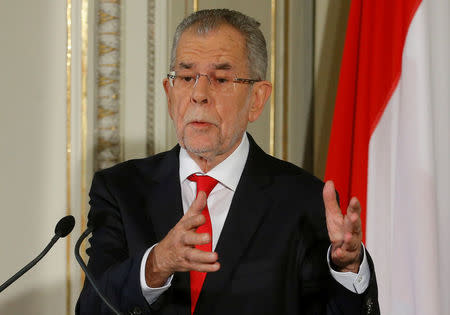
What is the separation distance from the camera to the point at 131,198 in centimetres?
172

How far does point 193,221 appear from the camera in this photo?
1.25 m

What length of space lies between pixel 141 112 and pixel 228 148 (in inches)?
36.6

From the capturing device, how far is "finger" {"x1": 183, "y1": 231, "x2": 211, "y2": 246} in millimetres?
1218

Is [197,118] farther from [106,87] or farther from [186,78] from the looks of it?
[106,87]

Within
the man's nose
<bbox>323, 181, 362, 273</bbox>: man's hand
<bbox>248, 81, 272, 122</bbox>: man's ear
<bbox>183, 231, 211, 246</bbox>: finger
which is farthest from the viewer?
<bbox>248, 81, 272, 122</bbox>: man's ear

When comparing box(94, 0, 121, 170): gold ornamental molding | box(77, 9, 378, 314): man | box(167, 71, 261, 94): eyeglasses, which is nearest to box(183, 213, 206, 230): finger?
box(77, 9, 378, 314): man

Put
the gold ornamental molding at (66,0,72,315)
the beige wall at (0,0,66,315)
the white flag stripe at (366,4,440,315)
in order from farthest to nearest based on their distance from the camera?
the gold ornamental molding at (66,0,72,315) < the beige wall at (0,0,66,315) < the white flag stripe at (366,4,440,315)

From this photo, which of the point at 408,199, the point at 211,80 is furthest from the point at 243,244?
the point at 408,199

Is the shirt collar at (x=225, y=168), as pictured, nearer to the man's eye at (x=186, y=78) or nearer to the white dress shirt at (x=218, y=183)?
the white dress shirt at (x=218, y=183)

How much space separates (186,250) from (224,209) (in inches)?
19.6

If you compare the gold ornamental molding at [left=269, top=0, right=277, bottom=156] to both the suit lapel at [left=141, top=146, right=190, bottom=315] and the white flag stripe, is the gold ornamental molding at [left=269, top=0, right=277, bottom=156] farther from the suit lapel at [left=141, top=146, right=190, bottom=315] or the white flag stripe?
the suit lapel at [left=141, top=146, right=190, bottom=315]

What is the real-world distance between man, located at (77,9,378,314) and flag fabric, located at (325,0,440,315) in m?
0.61

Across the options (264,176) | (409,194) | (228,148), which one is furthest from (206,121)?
(409,194)

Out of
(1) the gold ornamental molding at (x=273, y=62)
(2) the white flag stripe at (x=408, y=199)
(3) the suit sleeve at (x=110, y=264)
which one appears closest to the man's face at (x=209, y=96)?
(3) the suit sleeve at (x=110, y=264)
